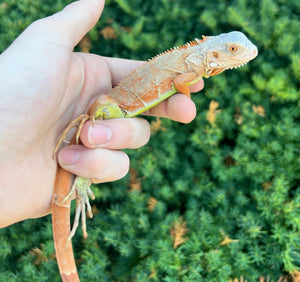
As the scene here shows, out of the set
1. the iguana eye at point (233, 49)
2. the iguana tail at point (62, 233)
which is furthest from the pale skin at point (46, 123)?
the iguana eye at point (233, 49)

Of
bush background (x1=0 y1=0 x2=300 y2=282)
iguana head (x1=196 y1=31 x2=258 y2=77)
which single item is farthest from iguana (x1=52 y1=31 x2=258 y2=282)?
bush background (x1=0 y1=0 x2=300 y2=282)

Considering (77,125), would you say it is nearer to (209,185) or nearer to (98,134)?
(98,134)

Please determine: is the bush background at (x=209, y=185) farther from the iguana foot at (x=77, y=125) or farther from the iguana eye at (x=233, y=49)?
the iguana foot at (x=77, y=125)

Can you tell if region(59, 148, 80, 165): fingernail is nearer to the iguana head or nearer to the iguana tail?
the iguana tail

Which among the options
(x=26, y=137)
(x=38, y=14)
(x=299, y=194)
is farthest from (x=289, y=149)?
(x=38, y=14)

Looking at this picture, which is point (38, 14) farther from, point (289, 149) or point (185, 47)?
point (289, 149)

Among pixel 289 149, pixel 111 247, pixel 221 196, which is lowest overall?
pixel 111 247
